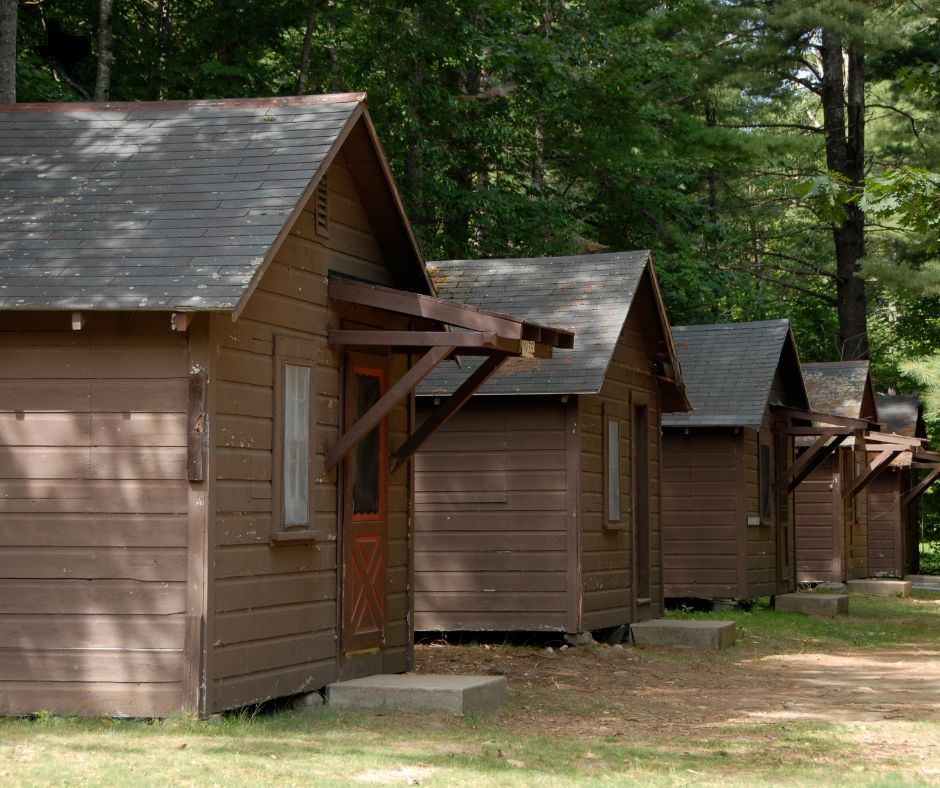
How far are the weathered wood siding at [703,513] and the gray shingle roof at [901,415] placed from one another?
47.2 feet

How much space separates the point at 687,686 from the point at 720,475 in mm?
9072

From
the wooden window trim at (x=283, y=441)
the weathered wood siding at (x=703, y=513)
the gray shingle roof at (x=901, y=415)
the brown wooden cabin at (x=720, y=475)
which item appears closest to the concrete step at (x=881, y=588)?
the brown wooden cabin at (x=720, y=475)

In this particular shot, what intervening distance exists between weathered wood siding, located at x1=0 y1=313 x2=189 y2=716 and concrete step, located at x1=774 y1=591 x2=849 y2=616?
51.7ft

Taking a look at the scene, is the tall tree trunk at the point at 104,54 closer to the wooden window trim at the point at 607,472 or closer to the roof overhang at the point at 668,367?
the roof overhang at the point at 668,367

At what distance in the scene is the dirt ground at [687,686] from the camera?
36.2ft

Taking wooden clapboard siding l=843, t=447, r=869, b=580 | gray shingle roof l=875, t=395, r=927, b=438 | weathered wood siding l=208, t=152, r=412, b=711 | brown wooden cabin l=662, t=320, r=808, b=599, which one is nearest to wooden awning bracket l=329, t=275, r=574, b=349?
weathered wood siding l=208, t=152, r=412, b=711

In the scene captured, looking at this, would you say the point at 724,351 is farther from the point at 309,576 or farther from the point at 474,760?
the point at 474,760

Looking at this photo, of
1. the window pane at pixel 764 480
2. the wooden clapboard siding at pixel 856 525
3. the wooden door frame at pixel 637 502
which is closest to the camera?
the wooden door frame at pixel 637 502

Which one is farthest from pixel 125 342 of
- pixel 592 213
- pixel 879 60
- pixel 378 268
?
pixel 879 60

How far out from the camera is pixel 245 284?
891cm

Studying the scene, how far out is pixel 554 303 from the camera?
Answer: 55.4 ft

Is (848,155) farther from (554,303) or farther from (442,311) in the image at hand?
(442,311)

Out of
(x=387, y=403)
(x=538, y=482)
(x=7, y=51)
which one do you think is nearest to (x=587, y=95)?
(x=7, y=51)

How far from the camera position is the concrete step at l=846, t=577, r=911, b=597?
2800 cm
